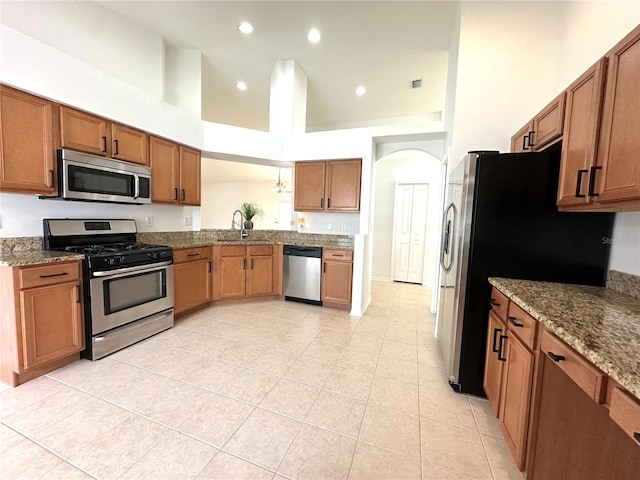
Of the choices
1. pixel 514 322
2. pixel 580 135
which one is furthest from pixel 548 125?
pixel 514 322

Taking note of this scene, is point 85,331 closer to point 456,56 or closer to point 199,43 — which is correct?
point 199,43

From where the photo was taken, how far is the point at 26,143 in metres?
2.09

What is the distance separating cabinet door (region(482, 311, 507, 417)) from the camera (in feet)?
5.34

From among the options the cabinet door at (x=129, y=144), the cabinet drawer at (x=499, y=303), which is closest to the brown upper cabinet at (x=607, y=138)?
the cabinet drawer at (x=499, y=303)

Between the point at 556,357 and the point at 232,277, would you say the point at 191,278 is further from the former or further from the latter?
the point at 556,357

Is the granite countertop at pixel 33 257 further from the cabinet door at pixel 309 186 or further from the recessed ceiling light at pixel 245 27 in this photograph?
the recessed ceiling light at pixel 245 27

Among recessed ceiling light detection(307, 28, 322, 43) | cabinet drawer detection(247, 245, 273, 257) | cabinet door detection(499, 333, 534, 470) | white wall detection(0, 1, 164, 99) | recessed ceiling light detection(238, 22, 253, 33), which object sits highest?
recessed ceiling light detection(238, 22, 253, 33)

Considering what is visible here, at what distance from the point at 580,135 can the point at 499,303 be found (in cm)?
107

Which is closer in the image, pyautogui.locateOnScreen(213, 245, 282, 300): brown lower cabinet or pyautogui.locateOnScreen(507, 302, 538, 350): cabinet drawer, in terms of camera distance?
pyautogui.locateOnScreen(507, 302, 538, 350): cabinet drawer

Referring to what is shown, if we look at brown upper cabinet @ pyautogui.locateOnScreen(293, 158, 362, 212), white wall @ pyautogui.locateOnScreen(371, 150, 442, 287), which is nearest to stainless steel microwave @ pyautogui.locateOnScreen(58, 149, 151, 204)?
brown upper cabinet @ pyautogui.locateOnScreen(293, 158, 362, 212)

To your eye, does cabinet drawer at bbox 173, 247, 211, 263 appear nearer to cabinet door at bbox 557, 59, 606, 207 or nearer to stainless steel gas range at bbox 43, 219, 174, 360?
stainless steel gas range at bbox 43, 219, 174, 360

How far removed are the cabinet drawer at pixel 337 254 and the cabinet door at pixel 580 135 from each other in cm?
232

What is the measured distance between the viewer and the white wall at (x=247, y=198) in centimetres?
896

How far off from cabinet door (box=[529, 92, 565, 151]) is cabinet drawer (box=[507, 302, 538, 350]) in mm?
1217
